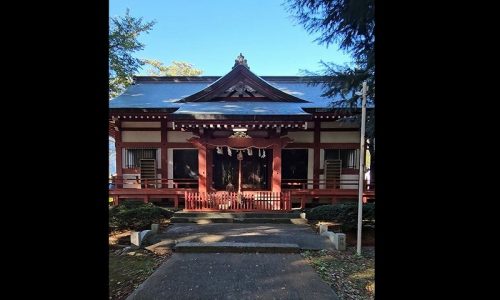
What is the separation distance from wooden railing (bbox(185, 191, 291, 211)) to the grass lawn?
12.0 feet

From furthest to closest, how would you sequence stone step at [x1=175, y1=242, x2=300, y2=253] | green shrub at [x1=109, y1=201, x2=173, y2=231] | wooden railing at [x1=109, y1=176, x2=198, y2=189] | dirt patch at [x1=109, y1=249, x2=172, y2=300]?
wooden railing at [x1=109, y1=176, x2=198, y2=189] < green shrub at [x1=109, y1=201, x2=173, y2=231] < stone step at [x1=175, y1=242, x2=300, y2=253] < dirt patch at [x1=109, y1=249, x2=172, y2=300]

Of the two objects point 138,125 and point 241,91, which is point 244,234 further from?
point 138,125

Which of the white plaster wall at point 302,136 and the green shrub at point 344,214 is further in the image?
the white plaster wall at point 302,136

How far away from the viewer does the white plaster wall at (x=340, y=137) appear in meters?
12.8

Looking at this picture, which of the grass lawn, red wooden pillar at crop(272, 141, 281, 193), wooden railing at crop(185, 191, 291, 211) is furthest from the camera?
red wooden pillar at crop(272, 141, 281, 193)

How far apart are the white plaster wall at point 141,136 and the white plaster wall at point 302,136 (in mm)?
6047

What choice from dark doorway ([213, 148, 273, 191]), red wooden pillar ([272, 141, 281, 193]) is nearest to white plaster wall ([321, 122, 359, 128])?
red wooden pillar ([272, 141, 281, 193])

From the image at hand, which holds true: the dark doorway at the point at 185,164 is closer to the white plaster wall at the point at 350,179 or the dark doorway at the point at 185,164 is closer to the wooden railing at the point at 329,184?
the wooden railing at the point at 329,184

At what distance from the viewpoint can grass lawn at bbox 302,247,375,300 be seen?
4.92 metres

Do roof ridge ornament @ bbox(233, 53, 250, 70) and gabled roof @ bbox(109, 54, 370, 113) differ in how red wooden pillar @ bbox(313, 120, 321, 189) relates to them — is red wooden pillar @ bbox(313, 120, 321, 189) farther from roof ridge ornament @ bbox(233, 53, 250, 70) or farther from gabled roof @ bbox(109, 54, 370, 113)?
roof ridge ornament @ bbox(233, 53, 250, 70)

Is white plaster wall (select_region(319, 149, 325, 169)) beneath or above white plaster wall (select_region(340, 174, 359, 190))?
above

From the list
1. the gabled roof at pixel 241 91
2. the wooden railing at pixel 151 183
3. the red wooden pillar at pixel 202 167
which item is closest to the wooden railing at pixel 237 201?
the red wooden pillar at pixel 202 167
